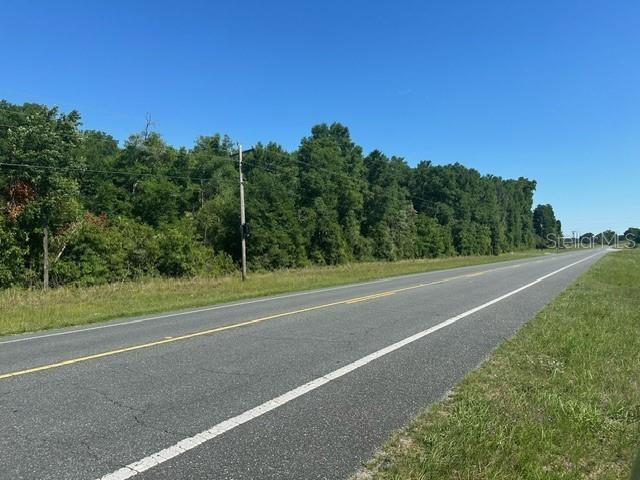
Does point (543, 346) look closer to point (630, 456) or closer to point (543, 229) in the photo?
point (630, 456)

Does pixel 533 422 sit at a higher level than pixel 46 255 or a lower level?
lower

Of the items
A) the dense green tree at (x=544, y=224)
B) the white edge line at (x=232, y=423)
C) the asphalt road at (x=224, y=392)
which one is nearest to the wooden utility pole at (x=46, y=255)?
the asphalt road at (x=224, y=392)

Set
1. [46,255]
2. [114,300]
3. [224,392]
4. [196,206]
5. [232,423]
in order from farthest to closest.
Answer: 1. [196,206]
2. [46,255]
3. [114,300]
4. [224,392]
5. [232,423]

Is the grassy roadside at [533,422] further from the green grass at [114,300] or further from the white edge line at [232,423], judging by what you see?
the green grass at [114,300]

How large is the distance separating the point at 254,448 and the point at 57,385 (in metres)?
3.24

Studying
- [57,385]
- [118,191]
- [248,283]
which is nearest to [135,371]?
[57,385]

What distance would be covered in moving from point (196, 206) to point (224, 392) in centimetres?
5195

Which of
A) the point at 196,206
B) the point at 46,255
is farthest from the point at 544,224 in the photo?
the point at 46,255

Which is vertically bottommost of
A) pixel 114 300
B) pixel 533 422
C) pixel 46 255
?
pixel 533 422

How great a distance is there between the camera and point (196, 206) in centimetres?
5541

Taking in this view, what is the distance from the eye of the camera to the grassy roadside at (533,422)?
357 cm

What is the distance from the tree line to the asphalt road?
65.1ft

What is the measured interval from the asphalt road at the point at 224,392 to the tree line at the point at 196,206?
19832mm

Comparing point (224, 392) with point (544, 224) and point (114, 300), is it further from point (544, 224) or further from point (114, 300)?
point (544, 224)
